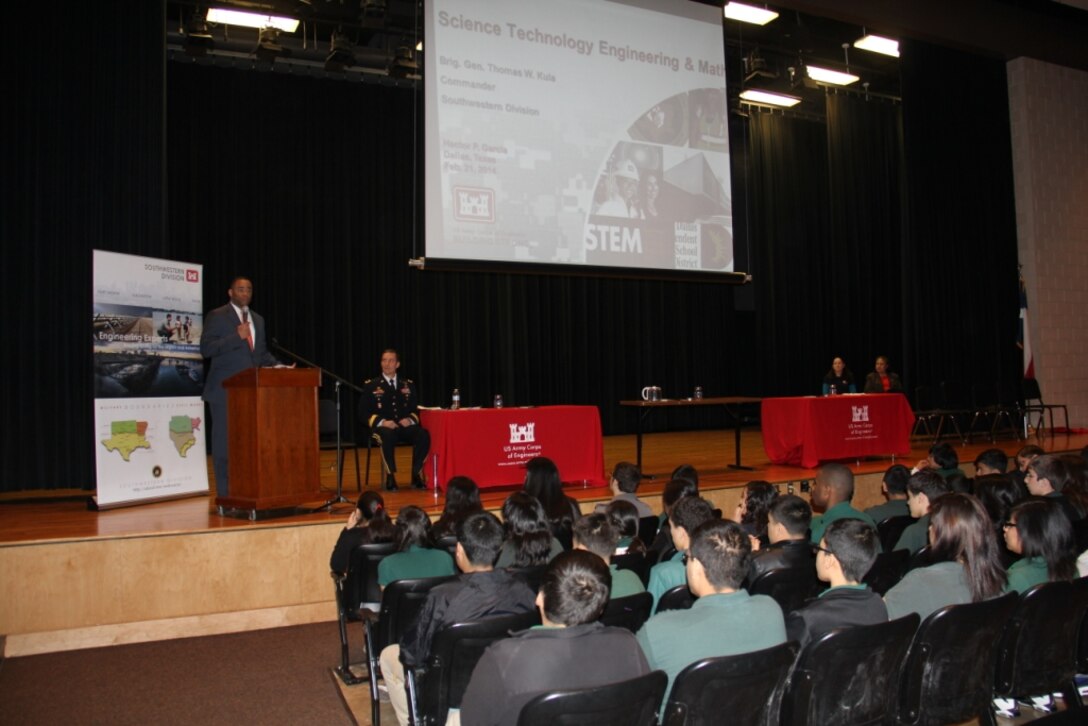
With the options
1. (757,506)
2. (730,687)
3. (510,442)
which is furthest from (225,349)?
(730,687)

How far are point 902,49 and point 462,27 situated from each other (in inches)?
284

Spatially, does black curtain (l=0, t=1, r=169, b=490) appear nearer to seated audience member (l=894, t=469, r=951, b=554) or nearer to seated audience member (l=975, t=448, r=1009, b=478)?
seated audience member (l=894, t=469, r=951, b=554)

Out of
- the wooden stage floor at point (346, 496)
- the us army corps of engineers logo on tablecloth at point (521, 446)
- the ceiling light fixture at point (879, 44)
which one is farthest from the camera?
the ceiling light fixture at point (879, 44)

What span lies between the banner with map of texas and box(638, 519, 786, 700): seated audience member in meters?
4.73

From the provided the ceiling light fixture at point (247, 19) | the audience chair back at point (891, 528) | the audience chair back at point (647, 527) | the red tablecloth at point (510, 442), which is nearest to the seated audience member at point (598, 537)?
the audience chair back at point (647, 527)

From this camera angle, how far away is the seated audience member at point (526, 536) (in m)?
3.13

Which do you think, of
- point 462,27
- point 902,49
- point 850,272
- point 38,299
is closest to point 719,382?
point 850,272

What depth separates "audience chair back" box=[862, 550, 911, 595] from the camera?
3.29 metres

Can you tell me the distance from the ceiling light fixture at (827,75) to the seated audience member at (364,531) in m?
8.93

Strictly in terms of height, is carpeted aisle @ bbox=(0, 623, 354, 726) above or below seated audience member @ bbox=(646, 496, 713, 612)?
below

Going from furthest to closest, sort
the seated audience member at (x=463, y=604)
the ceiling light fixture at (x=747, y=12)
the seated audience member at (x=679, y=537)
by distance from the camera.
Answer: the ceiling light fixture at (x=747, y=12) → the seated audience member at (x=679, y=537) → the seated audience member at (x=463, y=604)

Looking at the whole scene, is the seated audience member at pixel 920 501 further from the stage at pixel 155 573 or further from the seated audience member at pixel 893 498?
the stage at pixel 155 573

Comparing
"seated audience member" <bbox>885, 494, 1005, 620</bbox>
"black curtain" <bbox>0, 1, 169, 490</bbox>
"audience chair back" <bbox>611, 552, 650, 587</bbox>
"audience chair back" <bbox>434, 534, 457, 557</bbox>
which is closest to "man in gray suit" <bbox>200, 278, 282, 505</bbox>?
"black curtain" <bbox>0, 1, 169, 490</bbox>

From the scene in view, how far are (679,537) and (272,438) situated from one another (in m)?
3.01
